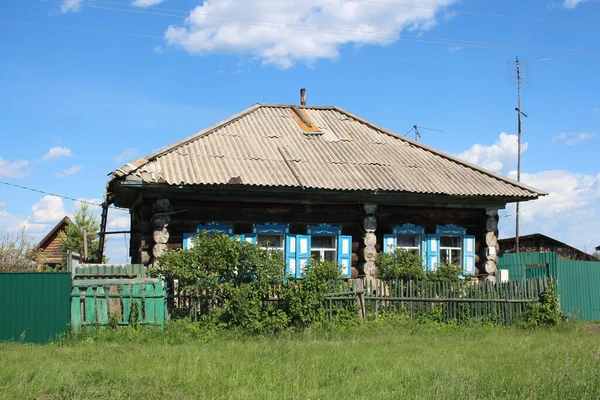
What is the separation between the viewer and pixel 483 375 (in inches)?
316

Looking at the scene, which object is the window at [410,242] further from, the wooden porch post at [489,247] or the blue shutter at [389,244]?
the wooden porch post at [489,247]

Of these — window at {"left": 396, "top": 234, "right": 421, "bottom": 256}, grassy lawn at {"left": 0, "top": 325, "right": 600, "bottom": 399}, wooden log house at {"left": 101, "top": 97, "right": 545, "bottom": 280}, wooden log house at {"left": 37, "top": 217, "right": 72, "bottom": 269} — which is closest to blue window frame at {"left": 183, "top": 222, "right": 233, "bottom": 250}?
wooden log house at {"left": 101, "top": 97, "right": 545, "bottom": 280}

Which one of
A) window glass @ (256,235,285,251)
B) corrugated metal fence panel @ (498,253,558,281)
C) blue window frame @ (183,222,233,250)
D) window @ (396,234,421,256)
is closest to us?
blue window frame @ (183,222,233,250)

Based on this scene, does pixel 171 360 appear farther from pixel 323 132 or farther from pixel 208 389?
pixel 323 132

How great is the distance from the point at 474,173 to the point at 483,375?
10313 mm

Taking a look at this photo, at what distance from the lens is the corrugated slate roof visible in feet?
47.9

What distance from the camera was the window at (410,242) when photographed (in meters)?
16.6

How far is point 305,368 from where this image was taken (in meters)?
8.36

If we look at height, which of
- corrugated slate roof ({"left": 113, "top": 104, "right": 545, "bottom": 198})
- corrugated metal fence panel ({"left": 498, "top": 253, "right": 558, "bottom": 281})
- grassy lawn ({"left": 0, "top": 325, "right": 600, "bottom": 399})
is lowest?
grassy lawn ({"left": 0, "top": 325, "right": 600, "bottom": 399})

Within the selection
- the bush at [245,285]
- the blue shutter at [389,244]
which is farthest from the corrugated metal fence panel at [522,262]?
the bush at [245,285]

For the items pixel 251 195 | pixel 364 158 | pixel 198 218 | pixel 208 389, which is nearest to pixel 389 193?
pixel 364 158

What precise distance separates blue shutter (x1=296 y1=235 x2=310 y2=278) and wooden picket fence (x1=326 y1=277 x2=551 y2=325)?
215cm

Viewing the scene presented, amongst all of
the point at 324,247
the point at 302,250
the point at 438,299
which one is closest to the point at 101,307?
the point at 302,250

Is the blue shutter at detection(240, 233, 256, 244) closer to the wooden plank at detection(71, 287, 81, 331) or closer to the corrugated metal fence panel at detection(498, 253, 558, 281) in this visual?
the wooden plank at detection(71, 287, 81, 331)
